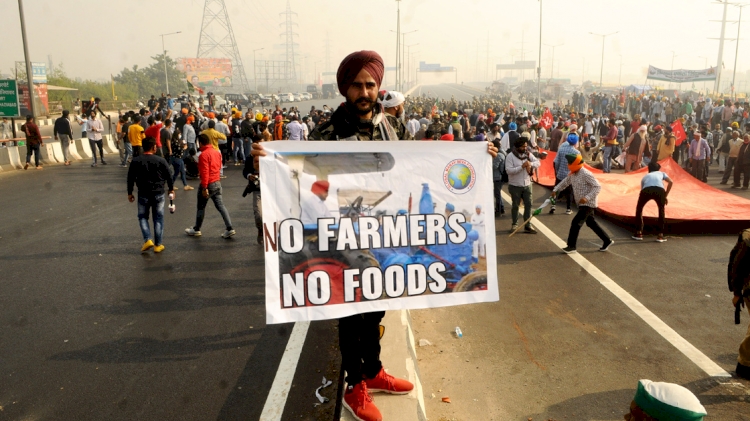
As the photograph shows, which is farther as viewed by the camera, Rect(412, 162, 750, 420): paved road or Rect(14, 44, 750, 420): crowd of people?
Rect(412, 162, 750, 420): paved road

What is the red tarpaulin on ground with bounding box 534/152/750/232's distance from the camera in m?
10.3

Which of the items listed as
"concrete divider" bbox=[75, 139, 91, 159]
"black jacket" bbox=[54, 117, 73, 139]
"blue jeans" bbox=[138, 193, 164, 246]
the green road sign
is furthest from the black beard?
"concrete divider" bbox=[75, 139, 91, 159]

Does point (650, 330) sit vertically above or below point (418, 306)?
below

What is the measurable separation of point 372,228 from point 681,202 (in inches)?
405

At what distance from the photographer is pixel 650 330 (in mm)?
5973

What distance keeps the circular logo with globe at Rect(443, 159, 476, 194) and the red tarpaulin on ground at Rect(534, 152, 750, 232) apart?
26.6 ft

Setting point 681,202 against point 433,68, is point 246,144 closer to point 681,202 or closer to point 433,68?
point 681,202

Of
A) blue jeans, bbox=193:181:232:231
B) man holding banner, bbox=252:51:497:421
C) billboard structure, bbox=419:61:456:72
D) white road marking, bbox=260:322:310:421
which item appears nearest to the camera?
man holding banner, bbox=252:51:497:421

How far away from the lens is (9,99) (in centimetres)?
2025

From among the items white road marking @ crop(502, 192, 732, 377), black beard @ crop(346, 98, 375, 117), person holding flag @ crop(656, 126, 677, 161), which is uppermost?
black beard @ crop(346, 98, 375, 117)

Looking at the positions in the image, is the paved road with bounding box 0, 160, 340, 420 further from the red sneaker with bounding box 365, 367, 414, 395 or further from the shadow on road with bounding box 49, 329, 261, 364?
the red sneaker with bounding box 365, 367, 414, 395

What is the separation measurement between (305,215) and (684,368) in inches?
158

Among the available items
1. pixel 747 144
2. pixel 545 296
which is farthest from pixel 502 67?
pixel 545 296

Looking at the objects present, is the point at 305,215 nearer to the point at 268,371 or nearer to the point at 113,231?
the point at 268,371
